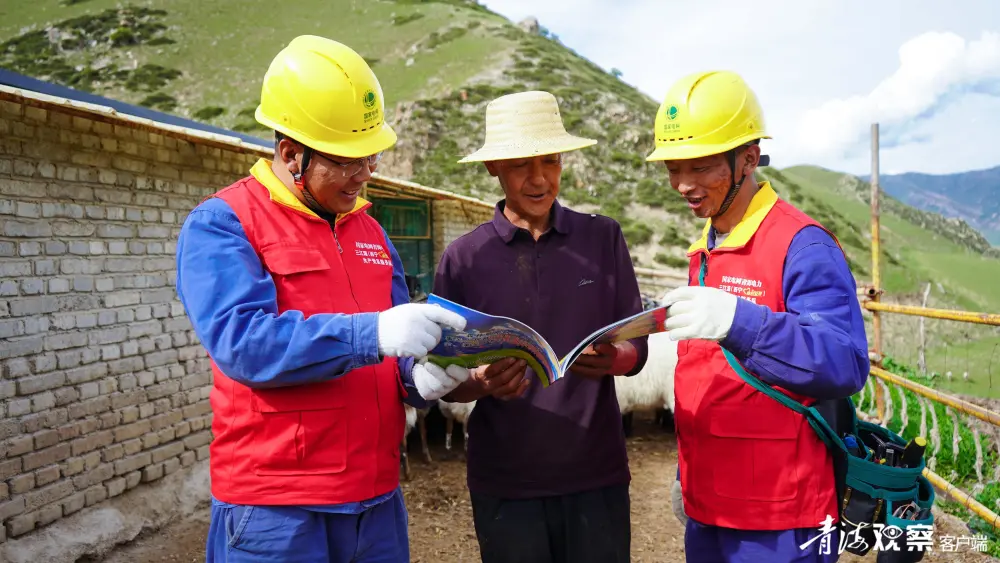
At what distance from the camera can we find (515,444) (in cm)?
221

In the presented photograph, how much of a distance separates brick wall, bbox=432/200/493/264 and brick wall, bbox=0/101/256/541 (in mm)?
7646

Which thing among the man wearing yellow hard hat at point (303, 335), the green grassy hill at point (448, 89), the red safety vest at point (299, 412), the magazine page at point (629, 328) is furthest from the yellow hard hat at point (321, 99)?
the green grassy hill at point (448, 89)

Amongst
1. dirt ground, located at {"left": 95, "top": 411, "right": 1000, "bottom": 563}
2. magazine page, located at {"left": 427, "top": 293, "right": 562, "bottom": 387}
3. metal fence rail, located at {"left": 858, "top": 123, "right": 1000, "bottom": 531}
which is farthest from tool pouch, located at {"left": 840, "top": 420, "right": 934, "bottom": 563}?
dirt ground, located at {"left": 95, "top": 411, "right": 1000, "bottom": 563}

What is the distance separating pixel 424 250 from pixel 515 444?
11456 millimetres

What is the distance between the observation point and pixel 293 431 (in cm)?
170

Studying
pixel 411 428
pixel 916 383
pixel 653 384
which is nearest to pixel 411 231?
pixel 411 428

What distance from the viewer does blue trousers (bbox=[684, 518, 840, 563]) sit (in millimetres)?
1912

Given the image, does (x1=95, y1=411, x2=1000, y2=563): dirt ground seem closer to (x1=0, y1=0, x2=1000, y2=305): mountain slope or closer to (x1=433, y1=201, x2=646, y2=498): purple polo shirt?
(x1=433, y1=201, x2=646, y2=498): purple polo shirt

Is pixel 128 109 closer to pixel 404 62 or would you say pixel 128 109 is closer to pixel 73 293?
pixel 73 293

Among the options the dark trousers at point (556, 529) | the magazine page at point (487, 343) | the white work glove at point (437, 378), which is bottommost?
the dark trousers at point (556, 529)

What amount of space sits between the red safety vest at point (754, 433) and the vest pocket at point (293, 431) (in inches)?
46.4

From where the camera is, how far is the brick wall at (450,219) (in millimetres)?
13742

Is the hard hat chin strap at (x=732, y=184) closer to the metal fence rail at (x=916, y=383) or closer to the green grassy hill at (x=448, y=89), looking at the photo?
the metal fence rail at (x=916, y=383)

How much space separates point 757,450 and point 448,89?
41196 millimetres
